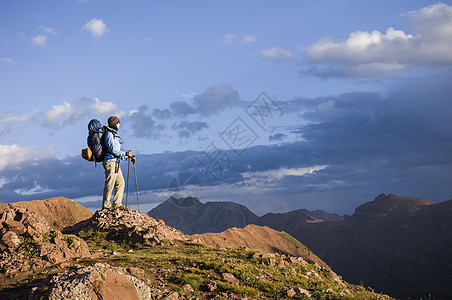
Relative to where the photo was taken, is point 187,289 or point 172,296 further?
point 187,289

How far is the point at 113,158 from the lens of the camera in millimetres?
19953

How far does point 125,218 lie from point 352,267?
12015 cm

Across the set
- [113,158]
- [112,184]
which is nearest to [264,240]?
[112,184]

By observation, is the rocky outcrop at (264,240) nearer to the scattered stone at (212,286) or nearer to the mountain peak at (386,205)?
the mountain peak at (386,205)

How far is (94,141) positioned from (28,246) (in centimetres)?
725

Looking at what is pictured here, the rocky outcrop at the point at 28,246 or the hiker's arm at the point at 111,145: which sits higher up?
the hiker's arm at the point at 111,145

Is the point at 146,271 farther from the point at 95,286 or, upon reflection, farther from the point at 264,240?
the point at 264,240

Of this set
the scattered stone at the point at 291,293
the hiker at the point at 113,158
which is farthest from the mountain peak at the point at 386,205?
the scattered stone at the point at 291,293

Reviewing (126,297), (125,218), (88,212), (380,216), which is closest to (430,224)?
(380,216)

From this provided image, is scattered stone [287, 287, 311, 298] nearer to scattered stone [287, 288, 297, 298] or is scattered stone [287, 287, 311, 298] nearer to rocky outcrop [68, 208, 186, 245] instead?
scattered stone [287, 288, 297, 298]

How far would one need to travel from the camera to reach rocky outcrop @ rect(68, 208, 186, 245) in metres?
19.8

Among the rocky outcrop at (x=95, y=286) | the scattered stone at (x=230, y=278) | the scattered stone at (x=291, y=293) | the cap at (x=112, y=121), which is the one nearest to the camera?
the rocky outcrop at (x=95, y=286)

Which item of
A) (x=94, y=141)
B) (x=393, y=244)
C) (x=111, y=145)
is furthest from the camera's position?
(x=393, y=244)

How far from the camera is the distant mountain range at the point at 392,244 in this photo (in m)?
106
